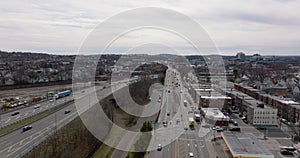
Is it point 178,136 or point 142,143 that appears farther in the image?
point 178,136

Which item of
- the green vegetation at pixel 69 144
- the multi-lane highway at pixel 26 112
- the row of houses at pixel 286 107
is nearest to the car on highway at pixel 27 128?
the multi-lane highway at pixel 26 112

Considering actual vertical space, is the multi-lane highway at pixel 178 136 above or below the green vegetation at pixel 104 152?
above

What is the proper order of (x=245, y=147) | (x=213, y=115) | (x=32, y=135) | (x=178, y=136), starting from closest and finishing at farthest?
(x=245, y=147) < (x=32, y=135) < (x=178, y=136) < (x=213, y=115)

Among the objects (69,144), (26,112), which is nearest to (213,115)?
(69,144)

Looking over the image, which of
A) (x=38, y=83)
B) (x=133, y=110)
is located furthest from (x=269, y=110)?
(x=38, y=83)

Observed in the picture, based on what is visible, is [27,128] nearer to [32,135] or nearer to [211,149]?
[32,135]

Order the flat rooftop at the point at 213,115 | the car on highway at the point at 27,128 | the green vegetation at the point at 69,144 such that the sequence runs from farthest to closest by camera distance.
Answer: the flat rooftop at the point at 213,115 < the car on highway at the point at 27,128 < the green vegetation at the point at 69,144

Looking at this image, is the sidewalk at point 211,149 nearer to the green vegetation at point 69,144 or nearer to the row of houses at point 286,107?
the green vegetation at point 69,144

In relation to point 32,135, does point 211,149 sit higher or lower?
lower

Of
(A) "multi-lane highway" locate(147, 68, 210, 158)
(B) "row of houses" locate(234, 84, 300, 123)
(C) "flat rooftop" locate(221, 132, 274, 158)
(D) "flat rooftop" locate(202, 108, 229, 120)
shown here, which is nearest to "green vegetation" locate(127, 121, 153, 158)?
(A) "multi-lane highway" locate(147, 68, 210, 158)
